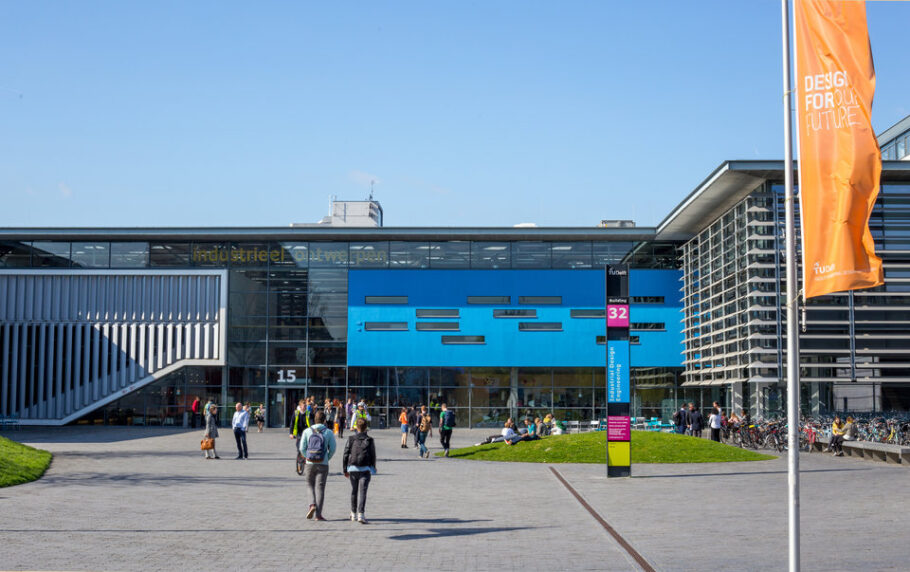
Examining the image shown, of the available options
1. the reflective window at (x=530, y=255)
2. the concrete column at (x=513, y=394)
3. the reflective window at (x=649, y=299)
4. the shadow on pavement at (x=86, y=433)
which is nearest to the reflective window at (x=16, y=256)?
the shadow on pavement at (x=86, y=433)

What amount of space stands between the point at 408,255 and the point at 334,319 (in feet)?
15.0

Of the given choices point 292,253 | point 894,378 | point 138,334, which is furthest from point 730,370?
point 138,334

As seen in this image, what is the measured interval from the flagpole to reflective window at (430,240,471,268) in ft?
128

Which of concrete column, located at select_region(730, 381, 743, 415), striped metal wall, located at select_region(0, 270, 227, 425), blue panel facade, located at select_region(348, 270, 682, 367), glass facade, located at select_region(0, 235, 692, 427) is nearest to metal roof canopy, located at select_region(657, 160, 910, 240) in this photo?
blue panel facade, located at select_region(348, 270, 682, 367)

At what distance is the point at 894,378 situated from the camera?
3475 centimetres

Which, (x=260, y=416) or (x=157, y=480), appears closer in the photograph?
(x=157, y=480)

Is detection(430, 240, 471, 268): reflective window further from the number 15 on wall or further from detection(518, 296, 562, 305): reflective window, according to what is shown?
the number 15 on wall

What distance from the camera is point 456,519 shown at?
47.9ft

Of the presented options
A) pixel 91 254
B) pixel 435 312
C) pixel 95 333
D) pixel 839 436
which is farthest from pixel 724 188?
pixel 91 254

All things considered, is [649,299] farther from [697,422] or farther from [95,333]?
[95,333]

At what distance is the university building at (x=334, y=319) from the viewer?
152 feet

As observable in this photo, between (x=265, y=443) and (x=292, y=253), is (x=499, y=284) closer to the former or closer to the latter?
(x=292, y=253)

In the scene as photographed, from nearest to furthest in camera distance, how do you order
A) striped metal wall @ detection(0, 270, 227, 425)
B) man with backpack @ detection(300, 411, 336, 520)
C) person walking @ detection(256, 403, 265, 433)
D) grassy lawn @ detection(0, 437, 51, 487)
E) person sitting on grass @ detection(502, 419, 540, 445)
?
man with backpack @ detection(300, 411, 336, 520), grassy lawn @ detection(0, 437, 51, 487), person sitting on grass @ detection(502, 419, 540, 445), person walking @ detection(256, 403, 265, 433), striped metal wall @ detection(0, 270, 227, 425)

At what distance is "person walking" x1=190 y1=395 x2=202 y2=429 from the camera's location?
4325 centimetres
